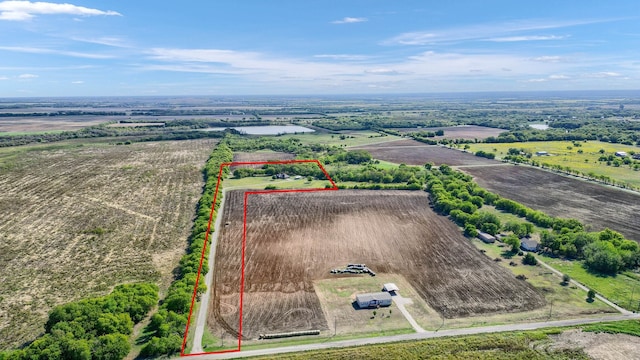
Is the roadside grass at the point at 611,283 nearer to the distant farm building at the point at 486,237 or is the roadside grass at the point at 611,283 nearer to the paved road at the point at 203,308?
the distant farm building at the point at 486,237

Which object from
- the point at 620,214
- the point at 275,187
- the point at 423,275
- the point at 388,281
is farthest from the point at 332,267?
the point at 620,214

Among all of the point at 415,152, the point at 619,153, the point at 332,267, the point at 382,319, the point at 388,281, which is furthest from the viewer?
the point at 415,152

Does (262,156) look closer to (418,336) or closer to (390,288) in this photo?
(390,288)

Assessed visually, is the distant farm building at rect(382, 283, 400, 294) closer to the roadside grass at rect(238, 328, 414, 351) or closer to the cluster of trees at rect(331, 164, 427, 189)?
the roadside grass at rect(238, 328, 414, 351)

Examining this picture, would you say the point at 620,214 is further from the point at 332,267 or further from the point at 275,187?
the point at 275,187

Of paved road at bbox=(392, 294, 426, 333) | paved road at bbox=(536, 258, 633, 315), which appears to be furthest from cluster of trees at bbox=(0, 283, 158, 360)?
paved road at bbox=(536, 258, 633, 315)
